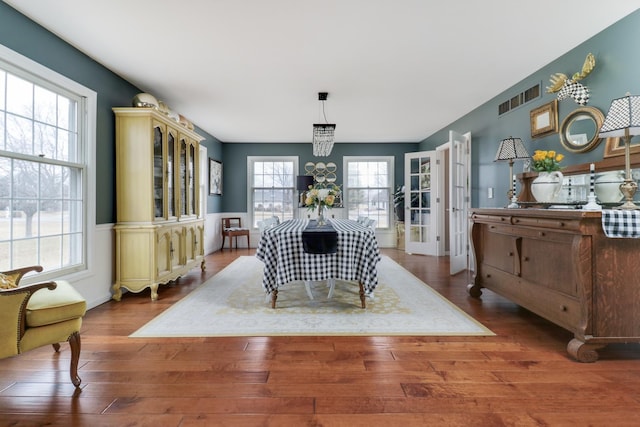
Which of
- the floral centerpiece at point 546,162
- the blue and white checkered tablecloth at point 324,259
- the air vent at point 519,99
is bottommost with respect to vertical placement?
the blue and white checkered tablecloth at point 324,259

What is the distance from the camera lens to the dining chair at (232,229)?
7074 mm

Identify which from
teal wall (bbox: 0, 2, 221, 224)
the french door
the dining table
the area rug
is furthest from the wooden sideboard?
teal wall (bbox: 0, 2, 221, 224)

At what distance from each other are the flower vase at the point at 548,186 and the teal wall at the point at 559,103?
22.2 inches

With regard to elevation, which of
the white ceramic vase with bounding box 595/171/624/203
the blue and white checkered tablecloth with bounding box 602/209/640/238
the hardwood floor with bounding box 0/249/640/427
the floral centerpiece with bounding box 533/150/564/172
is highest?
the floral centerpiece with bounding box 533/150/564/172

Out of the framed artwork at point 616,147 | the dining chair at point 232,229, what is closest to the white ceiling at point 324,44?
the framed artwork at point 616,147

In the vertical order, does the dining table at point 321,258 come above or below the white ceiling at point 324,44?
below

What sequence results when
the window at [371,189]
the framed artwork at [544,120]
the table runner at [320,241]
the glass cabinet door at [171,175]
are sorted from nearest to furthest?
the table runner at [320,241]
the framed artwork at [544,120]
the glass cabinet door at [171,175]
the window at [371,189]

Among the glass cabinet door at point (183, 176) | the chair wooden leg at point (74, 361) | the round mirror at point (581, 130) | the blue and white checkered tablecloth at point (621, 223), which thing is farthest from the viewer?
the glass cabinet door at point (183, 176)

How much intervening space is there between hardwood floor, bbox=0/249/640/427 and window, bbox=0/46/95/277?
2.87 ft

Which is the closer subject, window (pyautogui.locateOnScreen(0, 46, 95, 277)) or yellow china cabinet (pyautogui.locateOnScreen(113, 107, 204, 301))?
window (pyautogui.locateOnScreen(0, 46, 95, 277))

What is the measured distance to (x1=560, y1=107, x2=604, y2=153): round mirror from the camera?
2848 mm

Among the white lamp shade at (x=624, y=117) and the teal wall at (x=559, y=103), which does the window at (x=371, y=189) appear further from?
the white lamp shade at (x=624, y=117)

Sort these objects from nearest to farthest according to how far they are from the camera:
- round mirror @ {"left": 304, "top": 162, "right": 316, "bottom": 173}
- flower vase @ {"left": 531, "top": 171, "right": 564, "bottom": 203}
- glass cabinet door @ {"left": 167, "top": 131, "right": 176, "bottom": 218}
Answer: flower vase @ {"left": 531, "top": 171, "right": 564, "bottom": 203} → glass cabinet door @ {"left": 167, "top": 131, "right": 176, "bottom": 218} → round mirror @ {"left": 304, "top": 162, "right": 316, "bottom": 173}

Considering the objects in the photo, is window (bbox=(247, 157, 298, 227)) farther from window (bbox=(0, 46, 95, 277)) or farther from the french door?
window (bbox=(0, 46, 95, 277))
